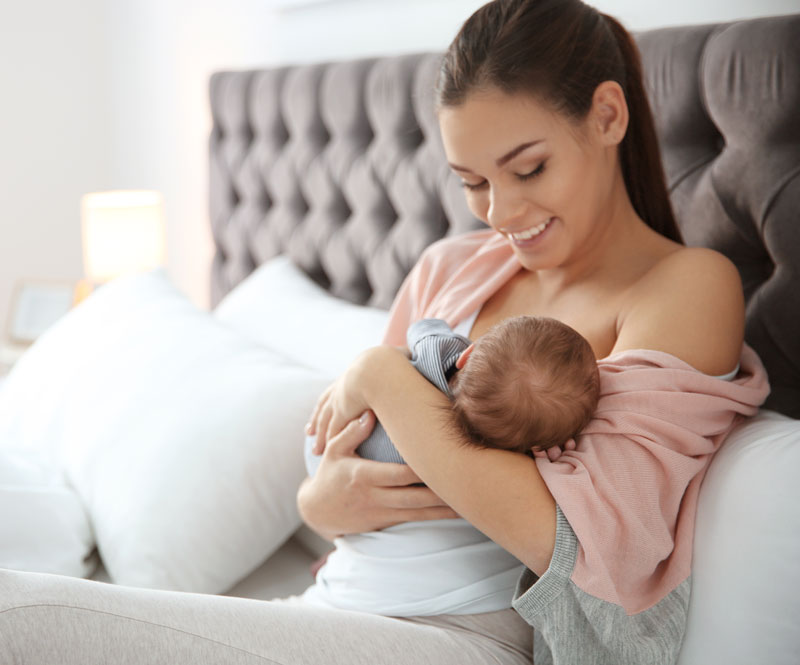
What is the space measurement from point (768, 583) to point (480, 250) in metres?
0.67

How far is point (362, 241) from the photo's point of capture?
1943mm

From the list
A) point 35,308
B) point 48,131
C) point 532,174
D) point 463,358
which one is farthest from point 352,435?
point 48,131

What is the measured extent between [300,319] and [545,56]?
0.95m

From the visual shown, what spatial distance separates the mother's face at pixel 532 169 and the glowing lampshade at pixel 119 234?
1922mm

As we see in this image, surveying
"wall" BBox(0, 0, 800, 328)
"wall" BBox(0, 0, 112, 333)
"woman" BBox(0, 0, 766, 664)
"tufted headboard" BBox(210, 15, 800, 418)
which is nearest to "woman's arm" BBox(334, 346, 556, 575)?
"woman" BBox(0, 0, 766, 664)

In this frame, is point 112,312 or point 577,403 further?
point 112,312

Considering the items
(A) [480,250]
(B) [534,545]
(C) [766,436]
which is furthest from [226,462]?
(C) [766,436]

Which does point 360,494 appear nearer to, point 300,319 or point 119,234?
point 300,319

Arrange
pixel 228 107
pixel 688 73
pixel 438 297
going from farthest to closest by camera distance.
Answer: pixel 228 107, pixel 438 297, pixel 688 73

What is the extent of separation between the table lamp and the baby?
6.84 feet

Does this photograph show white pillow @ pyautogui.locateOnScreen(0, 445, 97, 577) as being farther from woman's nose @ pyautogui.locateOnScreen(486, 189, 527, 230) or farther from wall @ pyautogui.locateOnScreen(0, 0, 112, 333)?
wall @ pyautogui.locateOnScreen(0, 0, 112, 333)

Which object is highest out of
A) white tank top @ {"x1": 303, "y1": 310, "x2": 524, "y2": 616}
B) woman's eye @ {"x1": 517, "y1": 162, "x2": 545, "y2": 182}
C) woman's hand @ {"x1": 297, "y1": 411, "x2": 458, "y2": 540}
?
woman's eye @ {"x1": 517, "y1": 162, "x2": 545, "y2": 182}

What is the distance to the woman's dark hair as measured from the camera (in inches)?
40.2

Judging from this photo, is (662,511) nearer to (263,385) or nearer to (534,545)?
(534,545)
